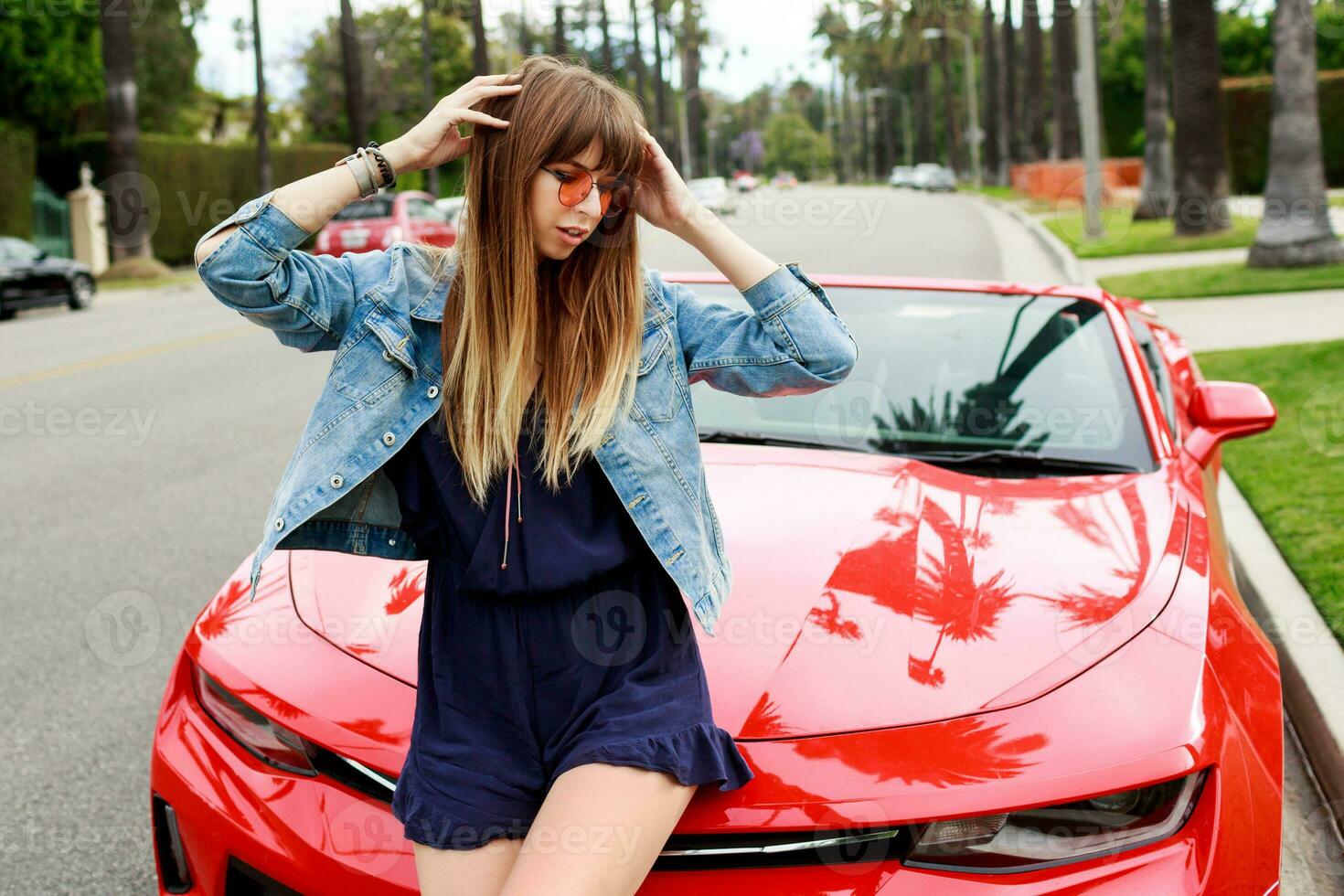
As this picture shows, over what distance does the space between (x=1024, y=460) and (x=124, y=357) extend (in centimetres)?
1135

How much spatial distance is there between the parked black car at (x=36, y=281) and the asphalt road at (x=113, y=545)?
396 cm

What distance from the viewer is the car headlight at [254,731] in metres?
→ 2.23

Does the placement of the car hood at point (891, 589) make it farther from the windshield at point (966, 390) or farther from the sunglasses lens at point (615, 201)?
the sunglasses lens at point (615, 201)

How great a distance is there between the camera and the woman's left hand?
2.19 m

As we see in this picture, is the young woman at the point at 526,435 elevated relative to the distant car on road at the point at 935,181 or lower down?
lower down

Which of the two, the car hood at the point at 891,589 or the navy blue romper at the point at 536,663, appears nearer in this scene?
the navy blue romper at the point at 536,663

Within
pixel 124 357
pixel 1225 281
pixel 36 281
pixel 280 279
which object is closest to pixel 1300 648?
pixel 280 279

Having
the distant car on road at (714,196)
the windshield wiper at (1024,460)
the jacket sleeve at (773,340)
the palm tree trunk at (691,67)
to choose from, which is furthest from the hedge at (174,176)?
the palm tree trunk at (691,67)

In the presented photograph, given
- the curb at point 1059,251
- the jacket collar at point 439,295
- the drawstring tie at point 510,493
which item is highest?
the curb at point 1059,251

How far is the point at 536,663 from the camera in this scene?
203 centimetres

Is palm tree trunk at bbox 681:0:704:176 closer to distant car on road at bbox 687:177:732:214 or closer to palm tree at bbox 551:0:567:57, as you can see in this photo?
distant car on road at bbox 687:177:732:214

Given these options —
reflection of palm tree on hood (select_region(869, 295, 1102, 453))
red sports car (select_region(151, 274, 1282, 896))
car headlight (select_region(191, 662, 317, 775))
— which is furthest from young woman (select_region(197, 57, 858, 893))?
reflection of palm tree on hood (select_region(869, 295, 1102, 453))

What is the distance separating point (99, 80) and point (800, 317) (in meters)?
34.5

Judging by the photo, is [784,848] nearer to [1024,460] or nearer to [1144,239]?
[1024,460]
